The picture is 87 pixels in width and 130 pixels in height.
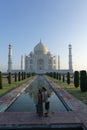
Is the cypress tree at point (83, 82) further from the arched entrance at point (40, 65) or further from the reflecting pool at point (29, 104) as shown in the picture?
the arched entrance at point (40, 65)

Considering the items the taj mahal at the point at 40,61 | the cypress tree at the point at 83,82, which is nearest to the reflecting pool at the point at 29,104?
the cypress tree at the point at 83,82

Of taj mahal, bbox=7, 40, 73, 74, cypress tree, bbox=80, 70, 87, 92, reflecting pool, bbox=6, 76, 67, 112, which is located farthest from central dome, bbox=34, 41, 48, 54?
reflecting pool, bbox=6, 76, 67, 112

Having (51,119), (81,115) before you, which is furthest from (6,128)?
(81,115)

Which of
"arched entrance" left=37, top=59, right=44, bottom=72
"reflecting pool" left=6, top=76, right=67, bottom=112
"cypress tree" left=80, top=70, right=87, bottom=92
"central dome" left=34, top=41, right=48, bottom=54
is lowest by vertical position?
"reflecting pool" left=6, top=76, right=67, bottom=112

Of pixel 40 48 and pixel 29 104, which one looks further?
pixel 40 48

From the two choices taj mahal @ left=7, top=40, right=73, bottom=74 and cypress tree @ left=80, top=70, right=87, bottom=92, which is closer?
cypress tree @ left=80, top=70, right=87, bottom=92

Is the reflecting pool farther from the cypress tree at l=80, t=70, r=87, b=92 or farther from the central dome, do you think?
the central dome

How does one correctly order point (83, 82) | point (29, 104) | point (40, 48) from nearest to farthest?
point (29, 104) → point (83, 82) → point (40, 48)

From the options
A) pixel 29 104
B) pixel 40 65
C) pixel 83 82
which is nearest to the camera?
pixel 29 104

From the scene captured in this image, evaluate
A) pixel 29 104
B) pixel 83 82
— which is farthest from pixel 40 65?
pixel 29 104

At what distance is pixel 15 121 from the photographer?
16.8 ft

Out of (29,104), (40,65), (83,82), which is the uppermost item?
(40,65)

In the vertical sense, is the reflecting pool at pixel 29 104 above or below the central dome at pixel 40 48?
below

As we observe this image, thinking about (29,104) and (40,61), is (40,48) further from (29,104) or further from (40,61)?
(29,104)
